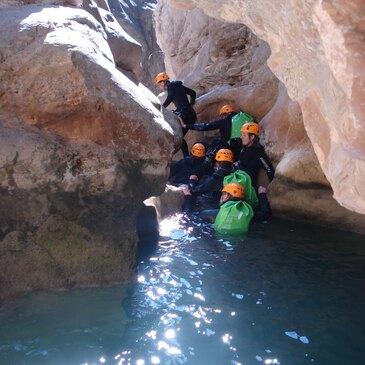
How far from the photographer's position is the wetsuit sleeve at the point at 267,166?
28.1ft

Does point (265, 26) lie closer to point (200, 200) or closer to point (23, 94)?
point (23, 94)

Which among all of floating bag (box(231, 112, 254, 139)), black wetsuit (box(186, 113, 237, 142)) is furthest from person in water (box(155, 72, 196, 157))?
floating bag (box(231, 112, 254, 139))

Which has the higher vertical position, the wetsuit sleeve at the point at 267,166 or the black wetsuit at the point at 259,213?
the wetsuit sleeve at the point at 267,166

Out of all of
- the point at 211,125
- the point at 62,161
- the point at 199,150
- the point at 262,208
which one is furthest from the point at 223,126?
the point at 62,161

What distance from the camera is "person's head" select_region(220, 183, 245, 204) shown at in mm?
7250

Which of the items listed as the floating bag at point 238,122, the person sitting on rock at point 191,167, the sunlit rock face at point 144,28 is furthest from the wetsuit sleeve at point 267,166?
the sunlit rock face at point 144,28

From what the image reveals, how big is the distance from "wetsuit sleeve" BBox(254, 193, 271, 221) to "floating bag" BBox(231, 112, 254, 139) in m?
2.59

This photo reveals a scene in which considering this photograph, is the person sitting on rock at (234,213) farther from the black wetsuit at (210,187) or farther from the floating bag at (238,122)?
the floating bag at (238,122)

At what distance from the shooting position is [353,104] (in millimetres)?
2570

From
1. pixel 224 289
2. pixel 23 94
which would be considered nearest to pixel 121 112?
pixel 23 94

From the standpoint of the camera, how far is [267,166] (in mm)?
8602

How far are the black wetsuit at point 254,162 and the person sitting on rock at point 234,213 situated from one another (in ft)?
3.65

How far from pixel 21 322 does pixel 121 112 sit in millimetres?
2576

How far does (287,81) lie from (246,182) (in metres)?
3.62
